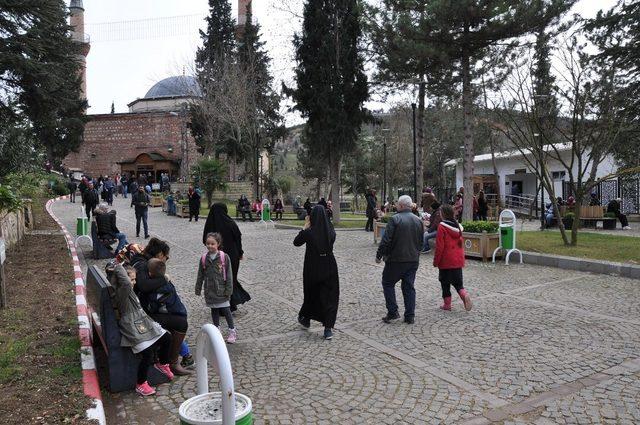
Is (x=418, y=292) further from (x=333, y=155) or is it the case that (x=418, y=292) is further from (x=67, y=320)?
(x=333, y=155)

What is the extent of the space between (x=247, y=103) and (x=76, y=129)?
57.5ft

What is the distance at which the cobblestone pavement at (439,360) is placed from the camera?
4285 millimetres

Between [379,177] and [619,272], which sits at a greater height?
[379,177]

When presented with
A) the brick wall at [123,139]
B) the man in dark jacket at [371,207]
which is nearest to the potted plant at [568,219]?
the man in dark jacket at [371,207]

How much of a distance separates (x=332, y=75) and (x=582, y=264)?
14.8 meters

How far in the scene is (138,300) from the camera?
4.86 metres

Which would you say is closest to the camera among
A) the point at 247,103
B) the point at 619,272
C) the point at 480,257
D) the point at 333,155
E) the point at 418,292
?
the point at 418,292

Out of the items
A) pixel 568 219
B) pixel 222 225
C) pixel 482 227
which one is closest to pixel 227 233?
pixel 222 225

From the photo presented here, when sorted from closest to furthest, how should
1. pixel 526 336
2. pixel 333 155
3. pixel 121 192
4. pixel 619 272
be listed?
pixel 526 336 → pixel 619 272 → pixel 333 155 → pixel 121 192

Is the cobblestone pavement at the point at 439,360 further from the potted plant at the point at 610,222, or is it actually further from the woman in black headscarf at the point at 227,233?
the potted plant at the point at 610,222

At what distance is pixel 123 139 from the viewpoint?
54.7 m

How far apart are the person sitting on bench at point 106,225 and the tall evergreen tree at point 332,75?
12.6 m

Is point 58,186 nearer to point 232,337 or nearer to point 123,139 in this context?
point 123,139

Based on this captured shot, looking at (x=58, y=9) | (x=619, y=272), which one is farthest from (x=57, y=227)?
(x=619, y=272)
